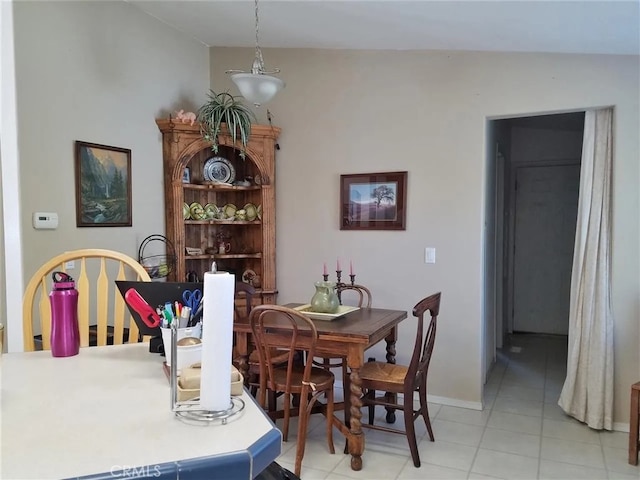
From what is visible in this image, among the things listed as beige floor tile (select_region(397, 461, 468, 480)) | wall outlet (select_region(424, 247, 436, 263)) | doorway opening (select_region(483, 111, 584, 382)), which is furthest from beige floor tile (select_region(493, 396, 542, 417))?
doorway opening (select_region(483, 111, 584, 382))

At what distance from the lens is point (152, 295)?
1.34 m

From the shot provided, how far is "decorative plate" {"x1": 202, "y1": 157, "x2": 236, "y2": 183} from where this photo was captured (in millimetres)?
3991

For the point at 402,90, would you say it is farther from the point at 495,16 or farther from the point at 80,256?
the point at 80,256

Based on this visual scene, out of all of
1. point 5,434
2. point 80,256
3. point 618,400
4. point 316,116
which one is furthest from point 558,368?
point 5,434

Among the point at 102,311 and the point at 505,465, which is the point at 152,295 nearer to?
the point at 102,311

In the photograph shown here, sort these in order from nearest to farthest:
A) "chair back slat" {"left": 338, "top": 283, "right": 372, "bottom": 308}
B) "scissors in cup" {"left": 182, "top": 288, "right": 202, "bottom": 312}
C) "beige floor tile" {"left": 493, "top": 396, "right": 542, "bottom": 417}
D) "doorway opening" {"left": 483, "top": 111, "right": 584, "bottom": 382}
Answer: "scissors in cup" {"left": 182, "top": 288, "right": 202, "bottom": 312} < "beige floor tile" {"left": 493, "top": 396, "right": 542, "bottom": 417} < "chair back slat" {"left": 338, "top": 283, "right": 372, "bottom": 308} < "doorway opening" {"left": 483, "top": 111, "right": 584, "bottom": 382}

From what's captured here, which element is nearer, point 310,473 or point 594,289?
point 310,473

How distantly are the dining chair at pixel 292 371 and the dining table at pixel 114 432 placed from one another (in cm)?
132

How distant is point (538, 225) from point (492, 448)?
3.50 metres

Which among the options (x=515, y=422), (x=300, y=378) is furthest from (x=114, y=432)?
(x=515, y=422)

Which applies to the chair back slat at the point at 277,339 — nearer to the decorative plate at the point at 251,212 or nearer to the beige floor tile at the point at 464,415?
the beige floor tile at the point at 464,415

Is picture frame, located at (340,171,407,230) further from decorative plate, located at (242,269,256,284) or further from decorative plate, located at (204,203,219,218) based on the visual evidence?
decorative plate, located at (204,203,219,218)

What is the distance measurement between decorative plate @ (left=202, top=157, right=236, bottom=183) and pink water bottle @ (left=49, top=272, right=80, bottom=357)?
2736 mm

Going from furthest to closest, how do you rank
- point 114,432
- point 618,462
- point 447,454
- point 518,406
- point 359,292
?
point 359,292 → point 518,406 → point 447,454 → point 618,462 → point 114,432
